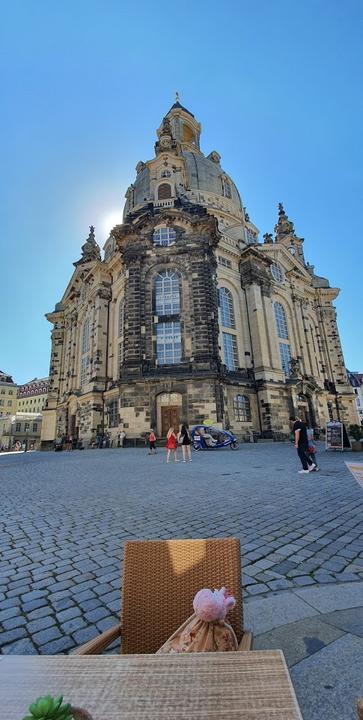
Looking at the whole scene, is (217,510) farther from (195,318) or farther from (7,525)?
(195,318)

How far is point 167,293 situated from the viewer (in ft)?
83.2

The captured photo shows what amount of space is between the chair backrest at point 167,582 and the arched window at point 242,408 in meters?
23.0

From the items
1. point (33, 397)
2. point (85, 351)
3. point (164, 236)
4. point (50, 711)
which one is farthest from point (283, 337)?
point (33, 397)

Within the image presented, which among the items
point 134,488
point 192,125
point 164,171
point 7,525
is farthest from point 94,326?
point 192,125

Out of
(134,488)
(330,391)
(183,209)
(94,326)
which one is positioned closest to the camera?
(134,488)

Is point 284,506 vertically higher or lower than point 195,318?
lower

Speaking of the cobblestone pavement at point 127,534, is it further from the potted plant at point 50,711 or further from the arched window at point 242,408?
the arched window at point 242,408

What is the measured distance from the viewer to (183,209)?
2655 cm

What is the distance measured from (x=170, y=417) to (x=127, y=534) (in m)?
18.2

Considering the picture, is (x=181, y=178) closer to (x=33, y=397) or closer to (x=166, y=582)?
(x=166, y=582)

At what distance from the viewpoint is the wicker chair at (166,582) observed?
5.56ft

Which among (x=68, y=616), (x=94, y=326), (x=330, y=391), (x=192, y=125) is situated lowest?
(x=68, y=616)

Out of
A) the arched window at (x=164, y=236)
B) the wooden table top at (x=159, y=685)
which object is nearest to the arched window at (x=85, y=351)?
→ the arched window at (x=164, y=236)

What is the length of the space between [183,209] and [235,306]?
8.86 meters
